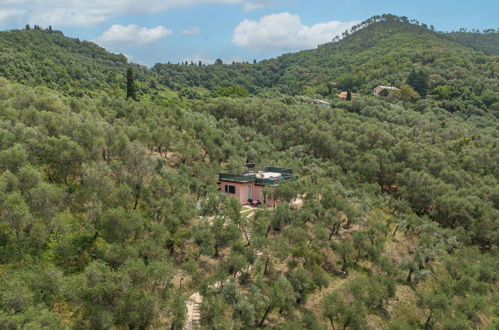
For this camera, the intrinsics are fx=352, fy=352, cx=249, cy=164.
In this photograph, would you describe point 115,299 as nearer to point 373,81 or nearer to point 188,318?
point 188,318

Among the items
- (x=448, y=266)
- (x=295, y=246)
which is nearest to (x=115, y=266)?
(x=295, y=246)

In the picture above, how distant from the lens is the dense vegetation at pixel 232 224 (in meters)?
22.6

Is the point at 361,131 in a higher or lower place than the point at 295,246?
higher

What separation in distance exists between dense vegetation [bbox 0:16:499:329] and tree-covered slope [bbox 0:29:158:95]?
49.8 m

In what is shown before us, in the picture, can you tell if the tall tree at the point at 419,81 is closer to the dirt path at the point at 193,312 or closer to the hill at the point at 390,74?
the hill at the point at 390,74

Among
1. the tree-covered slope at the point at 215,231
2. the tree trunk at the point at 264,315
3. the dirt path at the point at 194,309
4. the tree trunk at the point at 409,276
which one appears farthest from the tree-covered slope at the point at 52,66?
the tree trunk at the point at 409,276

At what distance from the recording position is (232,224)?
32219 millimetres

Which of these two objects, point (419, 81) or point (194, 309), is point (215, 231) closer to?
point (194, 309)

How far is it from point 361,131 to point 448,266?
31782 mm

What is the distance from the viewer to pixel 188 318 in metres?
25.7

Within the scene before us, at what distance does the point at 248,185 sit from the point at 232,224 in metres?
13.0

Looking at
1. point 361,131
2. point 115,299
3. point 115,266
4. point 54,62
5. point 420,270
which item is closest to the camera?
point 115,299

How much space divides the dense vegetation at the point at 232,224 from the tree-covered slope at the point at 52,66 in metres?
49.8

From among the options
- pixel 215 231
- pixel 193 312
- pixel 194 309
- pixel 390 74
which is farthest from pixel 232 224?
pixel 390 74
